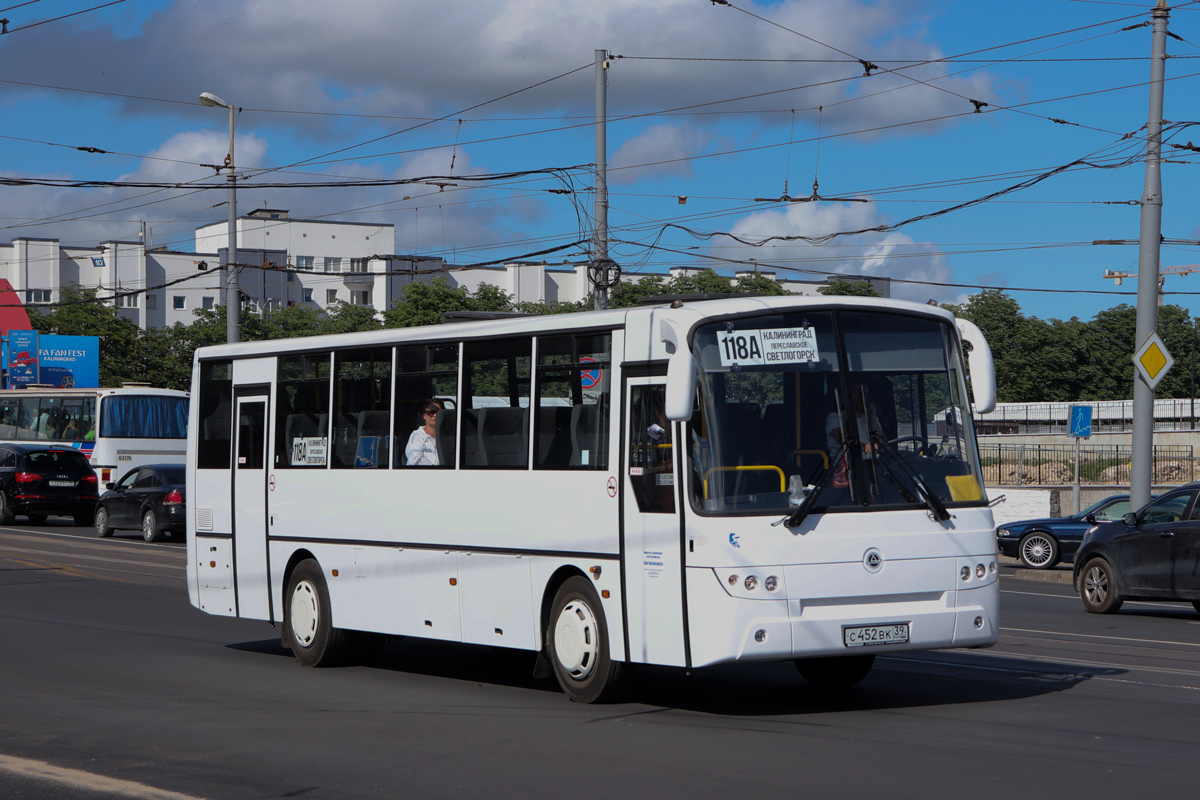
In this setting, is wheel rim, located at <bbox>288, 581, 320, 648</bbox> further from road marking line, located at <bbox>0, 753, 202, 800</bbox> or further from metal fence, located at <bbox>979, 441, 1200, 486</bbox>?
metal fence, located at <bbox>979, 441, 1200, 486</bbox>

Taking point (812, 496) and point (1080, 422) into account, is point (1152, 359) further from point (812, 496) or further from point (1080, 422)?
point (812, 496)

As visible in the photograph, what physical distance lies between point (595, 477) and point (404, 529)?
225 centimetres

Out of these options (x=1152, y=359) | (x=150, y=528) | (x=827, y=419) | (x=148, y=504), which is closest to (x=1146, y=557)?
(x=1152, y=359)

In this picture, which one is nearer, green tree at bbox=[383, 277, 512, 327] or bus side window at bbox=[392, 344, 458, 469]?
bus side window at bbox=[392, 344, 458, 469]

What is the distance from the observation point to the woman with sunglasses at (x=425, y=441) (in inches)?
428

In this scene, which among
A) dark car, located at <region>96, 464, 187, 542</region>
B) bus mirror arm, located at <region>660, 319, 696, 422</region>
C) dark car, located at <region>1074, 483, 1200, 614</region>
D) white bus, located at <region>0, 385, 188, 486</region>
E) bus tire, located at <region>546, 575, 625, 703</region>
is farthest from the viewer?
white bus, located at <region>0, 385, 188, 486</region>

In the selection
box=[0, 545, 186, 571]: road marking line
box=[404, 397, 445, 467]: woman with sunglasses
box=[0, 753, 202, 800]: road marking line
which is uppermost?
box=[404, 397, 445, 467]: woman with sunglasses

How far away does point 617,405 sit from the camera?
30.7ft

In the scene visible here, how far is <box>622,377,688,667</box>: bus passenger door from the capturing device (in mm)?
8727

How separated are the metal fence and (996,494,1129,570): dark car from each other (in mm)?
12390

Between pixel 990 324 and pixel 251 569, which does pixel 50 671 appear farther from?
pixel 990 324

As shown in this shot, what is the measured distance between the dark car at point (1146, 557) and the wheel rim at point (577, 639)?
9.29m

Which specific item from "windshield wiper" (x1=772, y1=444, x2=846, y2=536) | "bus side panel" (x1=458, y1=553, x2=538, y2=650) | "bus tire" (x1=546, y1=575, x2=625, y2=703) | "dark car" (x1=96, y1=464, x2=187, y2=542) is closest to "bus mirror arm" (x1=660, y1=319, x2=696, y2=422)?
"windshield wiper" (x1=772, y1=444, x2=846, y2=536)

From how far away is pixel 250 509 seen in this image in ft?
41.4
